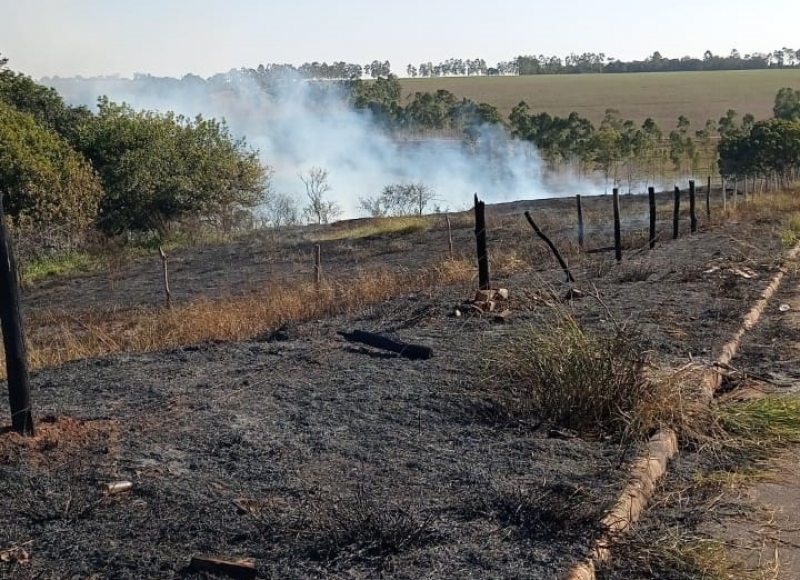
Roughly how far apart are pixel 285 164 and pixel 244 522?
8042 cm

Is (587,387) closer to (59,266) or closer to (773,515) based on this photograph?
(773,515)

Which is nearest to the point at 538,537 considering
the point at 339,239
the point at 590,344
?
the point at 590,344

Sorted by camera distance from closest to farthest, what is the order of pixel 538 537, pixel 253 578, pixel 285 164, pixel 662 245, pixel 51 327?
pixel 253 578 < pixel 538 537 < pixel 51 327 < pixel 662 245 < pixel 285 164

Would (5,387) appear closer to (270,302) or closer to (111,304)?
(270,302)

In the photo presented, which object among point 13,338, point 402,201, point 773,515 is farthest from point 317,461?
point 402,201

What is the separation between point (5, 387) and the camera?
8008 mm

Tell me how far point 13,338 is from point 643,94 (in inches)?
6064

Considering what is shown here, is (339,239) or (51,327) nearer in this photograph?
(51,327)

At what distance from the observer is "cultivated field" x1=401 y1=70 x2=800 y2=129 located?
125 meters

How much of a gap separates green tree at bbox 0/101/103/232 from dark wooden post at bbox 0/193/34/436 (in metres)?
22.7

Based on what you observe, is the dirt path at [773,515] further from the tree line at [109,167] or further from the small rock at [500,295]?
the tree line at [109,167]

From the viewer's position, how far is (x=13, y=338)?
5.76 metres

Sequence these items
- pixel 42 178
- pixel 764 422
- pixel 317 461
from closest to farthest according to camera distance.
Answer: pixel 317 461, pixel 764 422, pixel 42 178

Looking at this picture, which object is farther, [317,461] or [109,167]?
[109,167]
